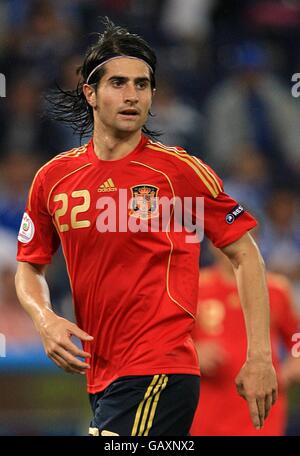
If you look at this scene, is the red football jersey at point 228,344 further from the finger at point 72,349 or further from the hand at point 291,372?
the finger at point 72,349

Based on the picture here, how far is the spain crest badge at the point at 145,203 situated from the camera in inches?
171

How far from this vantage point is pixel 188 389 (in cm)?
426

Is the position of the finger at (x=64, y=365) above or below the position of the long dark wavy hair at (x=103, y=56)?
Answer: below

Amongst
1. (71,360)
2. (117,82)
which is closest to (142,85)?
(117,82)

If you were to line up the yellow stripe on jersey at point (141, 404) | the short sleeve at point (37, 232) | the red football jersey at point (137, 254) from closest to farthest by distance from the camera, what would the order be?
1. the yellow stripe on jersey at point (141, 404)
2. the red football jersey at point (137, 254)
3. the short sleeve at point (37, 232)

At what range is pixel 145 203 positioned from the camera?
14.3 ft

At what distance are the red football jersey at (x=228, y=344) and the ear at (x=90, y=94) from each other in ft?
7.10

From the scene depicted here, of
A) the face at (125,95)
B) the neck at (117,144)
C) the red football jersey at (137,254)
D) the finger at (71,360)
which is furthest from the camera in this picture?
the neck at (117,144)

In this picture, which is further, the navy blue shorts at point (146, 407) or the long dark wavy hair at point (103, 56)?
the long dark wavy hair at point (103, 56)

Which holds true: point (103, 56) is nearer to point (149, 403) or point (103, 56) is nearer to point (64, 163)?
point (64, 163)

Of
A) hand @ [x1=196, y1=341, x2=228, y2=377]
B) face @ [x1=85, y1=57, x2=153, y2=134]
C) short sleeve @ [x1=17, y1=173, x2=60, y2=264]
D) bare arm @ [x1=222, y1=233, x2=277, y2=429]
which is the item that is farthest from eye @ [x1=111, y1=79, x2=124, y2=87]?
hand @ [x1=196, y1=341, x2=228, y2=377]

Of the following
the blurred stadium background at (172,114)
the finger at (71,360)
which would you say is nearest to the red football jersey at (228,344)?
the blurred stadium background at (172,114)

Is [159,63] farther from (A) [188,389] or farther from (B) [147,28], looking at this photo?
(A) [188,389]

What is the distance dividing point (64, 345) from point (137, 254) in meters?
0.50
